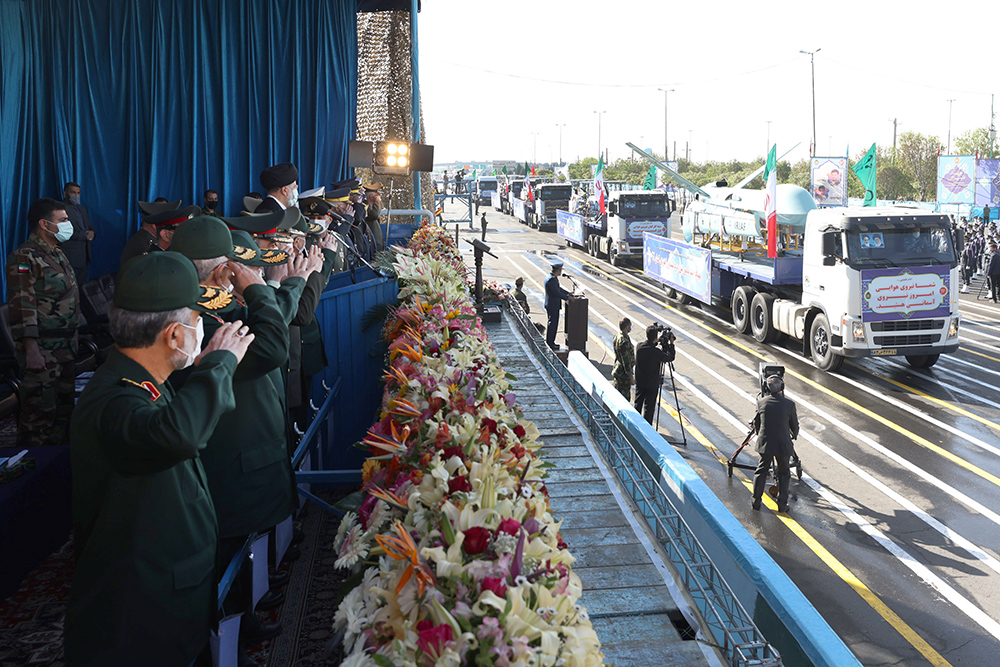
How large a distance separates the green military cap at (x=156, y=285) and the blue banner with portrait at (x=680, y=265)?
60.9 ft

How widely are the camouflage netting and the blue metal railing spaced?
8.70 meters

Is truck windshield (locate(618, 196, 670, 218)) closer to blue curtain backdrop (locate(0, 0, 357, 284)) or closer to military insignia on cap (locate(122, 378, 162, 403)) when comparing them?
blue curtain backdrop (locate(0, 0, 357, 284))

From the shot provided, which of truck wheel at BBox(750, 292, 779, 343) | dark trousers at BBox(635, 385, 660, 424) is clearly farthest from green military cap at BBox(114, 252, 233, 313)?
truck wheel at BBox(750, 292, 779, 343)

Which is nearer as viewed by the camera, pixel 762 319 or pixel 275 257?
pixel 275 257

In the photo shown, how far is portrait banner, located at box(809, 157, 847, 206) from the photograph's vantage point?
27.5 meters

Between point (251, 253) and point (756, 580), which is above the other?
point (251, 253)

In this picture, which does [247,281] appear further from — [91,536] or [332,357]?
[332,357]

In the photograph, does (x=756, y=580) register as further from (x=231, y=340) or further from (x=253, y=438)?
(x=231, y=340)

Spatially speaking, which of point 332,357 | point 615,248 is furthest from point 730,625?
point 615,248

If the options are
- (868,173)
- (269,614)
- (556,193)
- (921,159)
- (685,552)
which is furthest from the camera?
(921,159)

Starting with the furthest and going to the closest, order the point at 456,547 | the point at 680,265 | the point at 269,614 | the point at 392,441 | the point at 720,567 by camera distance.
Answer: the point at 680,265 < the point at 720,567 < the point at 269,614 < the point at 392,441 < the point at 456,547

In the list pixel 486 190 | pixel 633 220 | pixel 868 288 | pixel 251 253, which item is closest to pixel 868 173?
pixel 868 288

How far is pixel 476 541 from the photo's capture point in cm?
209

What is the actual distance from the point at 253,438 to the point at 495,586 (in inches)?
87.4
